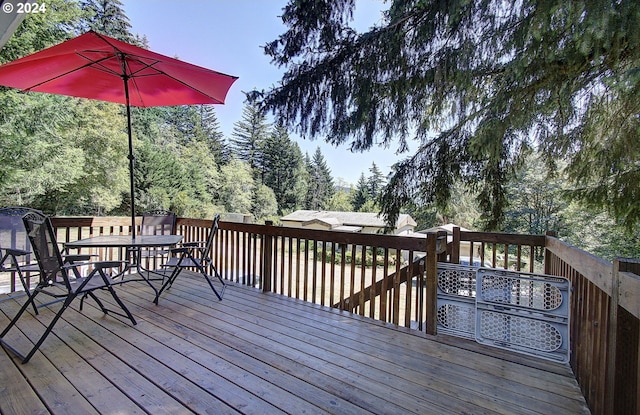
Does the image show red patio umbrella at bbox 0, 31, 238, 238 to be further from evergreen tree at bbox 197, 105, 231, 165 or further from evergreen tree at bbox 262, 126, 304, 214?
evergreen tree at bbox 262, 126, 304, 214

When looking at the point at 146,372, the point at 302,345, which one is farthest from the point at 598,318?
the point at 146,372

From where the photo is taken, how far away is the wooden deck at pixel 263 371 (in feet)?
5.43

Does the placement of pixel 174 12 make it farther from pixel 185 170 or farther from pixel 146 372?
pixel 185 170

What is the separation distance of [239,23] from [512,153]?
297 inches

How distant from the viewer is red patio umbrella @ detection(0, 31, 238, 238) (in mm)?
2604

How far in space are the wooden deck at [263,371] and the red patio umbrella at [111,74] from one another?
155cm

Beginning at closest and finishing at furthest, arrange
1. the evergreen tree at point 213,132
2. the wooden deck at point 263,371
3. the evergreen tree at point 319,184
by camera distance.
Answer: the wooden deck at point 263,371 → the evergreen tree at point 213,132 → the evergreen tree at point 319,184

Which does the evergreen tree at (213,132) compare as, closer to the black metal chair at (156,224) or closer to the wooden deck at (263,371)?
the black metal chair at (156,224)

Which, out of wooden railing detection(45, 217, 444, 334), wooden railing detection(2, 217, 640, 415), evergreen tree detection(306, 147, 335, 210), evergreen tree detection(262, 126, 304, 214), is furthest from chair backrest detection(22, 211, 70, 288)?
evergreen tree detection(306, 147, 335, 210)

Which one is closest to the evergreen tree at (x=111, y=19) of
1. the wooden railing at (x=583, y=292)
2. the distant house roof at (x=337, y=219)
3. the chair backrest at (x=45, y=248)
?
the distant house roof at (x=337, y=219)

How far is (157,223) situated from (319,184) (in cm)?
3361

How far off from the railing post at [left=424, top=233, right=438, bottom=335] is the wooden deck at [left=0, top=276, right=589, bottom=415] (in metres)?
0.16

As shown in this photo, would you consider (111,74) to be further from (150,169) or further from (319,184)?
(319,184)

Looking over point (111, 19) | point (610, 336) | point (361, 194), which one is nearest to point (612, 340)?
point (610, 336)
